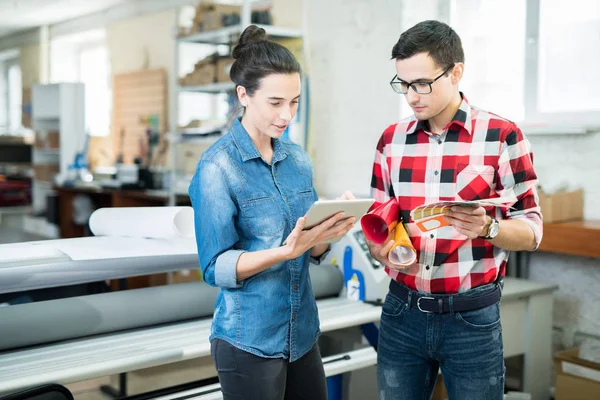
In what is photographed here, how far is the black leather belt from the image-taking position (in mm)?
1504

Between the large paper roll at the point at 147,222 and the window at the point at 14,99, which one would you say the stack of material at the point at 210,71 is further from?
the window at the point at 14,99

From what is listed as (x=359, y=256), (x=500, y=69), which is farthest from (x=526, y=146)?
(x=500, y=69)

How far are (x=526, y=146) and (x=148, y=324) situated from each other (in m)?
1.28

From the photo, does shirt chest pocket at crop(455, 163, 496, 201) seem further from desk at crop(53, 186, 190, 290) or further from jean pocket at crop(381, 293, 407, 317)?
desk at crop(53, 186, 190, 290)

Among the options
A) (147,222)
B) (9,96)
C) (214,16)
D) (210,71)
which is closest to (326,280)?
(147,222)

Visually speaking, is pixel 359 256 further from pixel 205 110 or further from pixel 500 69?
pixel 205 110

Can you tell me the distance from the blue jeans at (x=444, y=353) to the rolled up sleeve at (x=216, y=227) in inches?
17.3

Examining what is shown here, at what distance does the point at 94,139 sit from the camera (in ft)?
28.3

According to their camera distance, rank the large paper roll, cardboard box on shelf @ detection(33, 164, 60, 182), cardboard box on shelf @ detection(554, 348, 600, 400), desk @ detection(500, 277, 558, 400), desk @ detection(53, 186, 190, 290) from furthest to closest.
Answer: cardboard box on shelf @ detection(33, 164, 60, 182) → desk @ detection(53, 186, 190, 290) → desk @ detection(500, 277, 558, 400) → cardboard box on shelf @ detection(554, 348, 600, 400) → the large paper roll

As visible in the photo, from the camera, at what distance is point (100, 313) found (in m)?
1.96

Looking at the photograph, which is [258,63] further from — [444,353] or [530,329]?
[530,329]

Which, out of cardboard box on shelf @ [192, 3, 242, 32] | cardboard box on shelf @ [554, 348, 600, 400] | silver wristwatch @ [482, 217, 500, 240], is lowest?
cardboard box on shelf @ [554, 348, 600, 400]

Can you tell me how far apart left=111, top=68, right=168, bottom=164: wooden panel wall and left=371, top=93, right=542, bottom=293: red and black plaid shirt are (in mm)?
5914

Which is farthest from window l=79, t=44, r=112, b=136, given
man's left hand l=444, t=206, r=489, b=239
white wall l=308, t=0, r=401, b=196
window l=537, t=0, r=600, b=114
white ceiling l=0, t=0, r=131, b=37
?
man's left hand l=444, t=206, r=489, b=239
